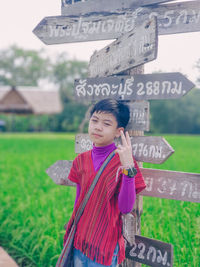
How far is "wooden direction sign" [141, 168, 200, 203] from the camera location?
69.2 inches

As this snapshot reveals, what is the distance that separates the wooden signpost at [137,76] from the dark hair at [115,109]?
99 millimetres

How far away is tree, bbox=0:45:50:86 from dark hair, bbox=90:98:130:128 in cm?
4330

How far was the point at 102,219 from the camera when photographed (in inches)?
64.4

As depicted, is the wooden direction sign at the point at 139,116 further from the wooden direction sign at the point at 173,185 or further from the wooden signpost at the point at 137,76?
the wooden direction sign at the point at 173,185

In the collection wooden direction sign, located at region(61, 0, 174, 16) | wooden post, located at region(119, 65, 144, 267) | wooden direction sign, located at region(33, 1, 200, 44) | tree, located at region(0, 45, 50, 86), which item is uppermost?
tree, located at region(0, 45, 50, 86)

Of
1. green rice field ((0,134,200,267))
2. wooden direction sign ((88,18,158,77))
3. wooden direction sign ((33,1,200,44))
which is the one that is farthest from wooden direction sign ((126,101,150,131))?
green rice field ((0,134,200,267))

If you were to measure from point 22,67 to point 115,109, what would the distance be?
147 feet

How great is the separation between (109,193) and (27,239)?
1776 mm

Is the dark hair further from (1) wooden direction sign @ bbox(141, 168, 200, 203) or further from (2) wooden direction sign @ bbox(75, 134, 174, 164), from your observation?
(1) wooden direction sign @ bbox(141, 168, 200, 203)

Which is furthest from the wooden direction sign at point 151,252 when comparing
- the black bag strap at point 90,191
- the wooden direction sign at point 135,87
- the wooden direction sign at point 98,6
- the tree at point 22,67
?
the tree at point 22,67

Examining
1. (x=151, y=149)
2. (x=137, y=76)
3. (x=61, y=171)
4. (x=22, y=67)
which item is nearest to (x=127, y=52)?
(x=137, y=76)

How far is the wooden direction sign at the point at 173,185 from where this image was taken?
5.77ft

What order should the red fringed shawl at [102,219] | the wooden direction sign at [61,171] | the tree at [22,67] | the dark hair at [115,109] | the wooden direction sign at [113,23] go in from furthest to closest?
the tree at [22,67]
the wooden direction sign at [61,171]
the wooden direction sign at [113,23]
the dark hair at [115,109]
the red fringed shawl at [102,219]

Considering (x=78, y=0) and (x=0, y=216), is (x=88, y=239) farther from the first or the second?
(x=0, y=216)
